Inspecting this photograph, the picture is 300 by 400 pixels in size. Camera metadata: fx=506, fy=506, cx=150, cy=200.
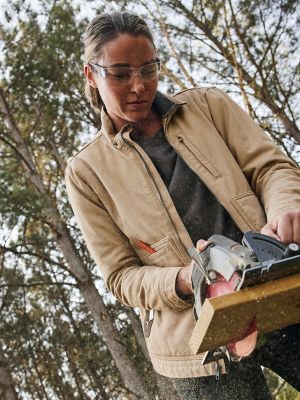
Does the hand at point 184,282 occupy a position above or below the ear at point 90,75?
below

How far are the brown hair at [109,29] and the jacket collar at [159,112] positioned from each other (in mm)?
198

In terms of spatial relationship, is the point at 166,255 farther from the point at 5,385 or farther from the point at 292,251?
the point at 5,385

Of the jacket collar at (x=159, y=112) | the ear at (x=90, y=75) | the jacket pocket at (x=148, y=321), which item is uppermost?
the ear at (x=90, y=75)

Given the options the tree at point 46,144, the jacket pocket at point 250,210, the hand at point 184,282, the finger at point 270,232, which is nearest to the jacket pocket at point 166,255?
the hand at point 184,282

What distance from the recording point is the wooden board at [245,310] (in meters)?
1.08

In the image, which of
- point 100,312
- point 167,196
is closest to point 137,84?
point 167,196

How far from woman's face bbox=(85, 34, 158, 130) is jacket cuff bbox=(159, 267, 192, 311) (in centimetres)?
56

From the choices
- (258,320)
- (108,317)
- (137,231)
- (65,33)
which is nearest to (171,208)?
(137,231)

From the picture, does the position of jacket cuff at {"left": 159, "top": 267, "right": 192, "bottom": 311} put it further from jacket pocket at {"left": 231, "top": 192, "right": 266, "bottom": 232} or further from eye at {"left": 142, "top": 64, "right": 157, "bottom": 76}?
eye at {"left": 142, "top": 64, "right": 157, "bottom": 76}

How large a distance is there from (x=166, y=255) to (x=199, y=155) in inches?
13.7

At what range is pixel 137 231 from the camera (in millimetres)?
1696

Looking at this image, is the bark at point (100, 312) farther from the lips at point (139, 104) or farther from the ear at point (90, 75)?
the lips at point (139, 104)

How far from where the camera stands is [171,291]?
1.50m

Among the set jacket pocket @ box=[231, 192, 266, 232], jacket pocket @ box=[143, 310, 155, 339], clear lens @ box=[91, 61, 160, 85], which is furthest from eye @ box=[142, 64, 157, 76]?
jacket pocket @ box=[143, 310, 155, 339]
